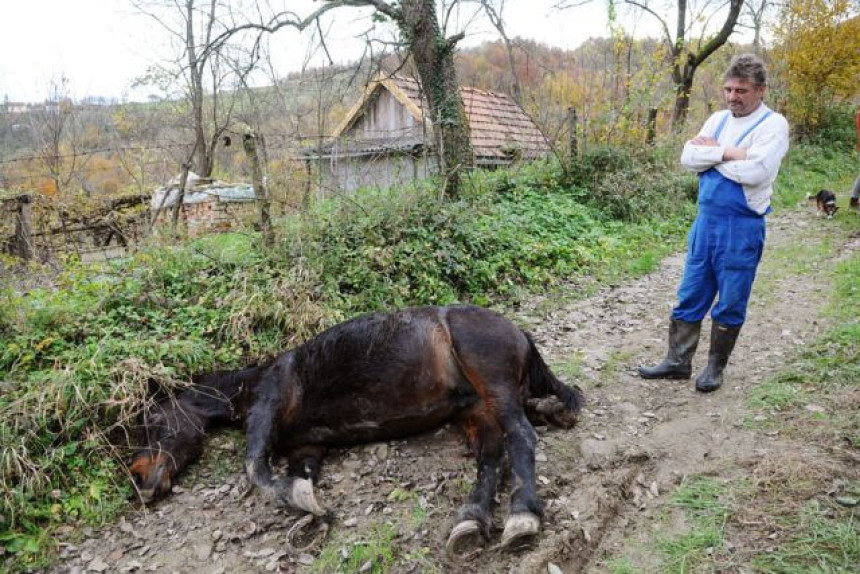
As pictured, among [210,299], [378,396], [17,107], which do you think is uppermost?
[17,107]

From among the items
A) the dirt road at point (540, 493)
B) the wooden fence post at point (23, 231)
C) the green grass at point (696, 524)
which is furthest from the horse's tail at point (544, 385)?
the wooden fence post at point (23, 231)

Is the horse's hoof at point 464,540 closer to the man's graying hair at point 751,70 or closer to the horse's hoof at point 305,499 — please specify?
the horse's hoof at point 305,499

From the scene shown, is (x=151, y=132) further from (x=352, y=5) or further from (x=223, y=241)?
(x=223, y=241)

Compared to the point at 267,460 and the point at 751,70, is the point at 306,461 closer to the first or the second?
the point at 267,460

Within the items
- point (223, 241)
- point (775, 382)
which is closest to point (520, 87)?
point (223, 241)

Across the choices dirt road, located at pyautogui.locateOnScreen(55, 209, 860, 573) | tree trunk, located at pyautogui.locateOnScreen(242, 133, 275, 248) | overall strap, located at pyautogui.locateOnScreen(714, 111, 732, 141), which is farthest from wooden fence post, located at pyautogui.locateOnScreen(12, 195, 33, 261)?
overall strap, located at pyautogui.locateOnScreen(714, 111, 732, 141)

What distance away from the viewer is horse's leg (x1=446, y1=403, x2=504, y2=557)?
2246 mm

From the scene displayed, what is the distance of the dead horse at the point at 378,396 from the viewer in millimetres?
2811

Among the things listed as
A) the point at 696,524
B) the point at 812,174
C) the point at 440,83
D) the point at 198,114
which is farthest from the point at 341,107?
the point at 812,174

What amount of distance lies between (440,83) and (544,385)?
552cm

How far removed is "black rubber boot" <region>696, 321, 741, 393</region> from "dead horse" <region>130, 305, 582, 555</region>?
92 cm

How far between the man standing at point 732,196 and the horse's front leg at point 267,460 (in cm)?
268

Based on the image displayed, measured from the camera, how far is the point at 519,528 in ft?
7.22

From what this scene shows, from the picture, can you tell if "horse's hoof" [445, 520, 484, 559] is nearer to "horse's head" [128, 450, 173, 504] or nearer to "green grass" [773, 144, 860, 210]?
"horse's head" [128, 450, 173, 504]
